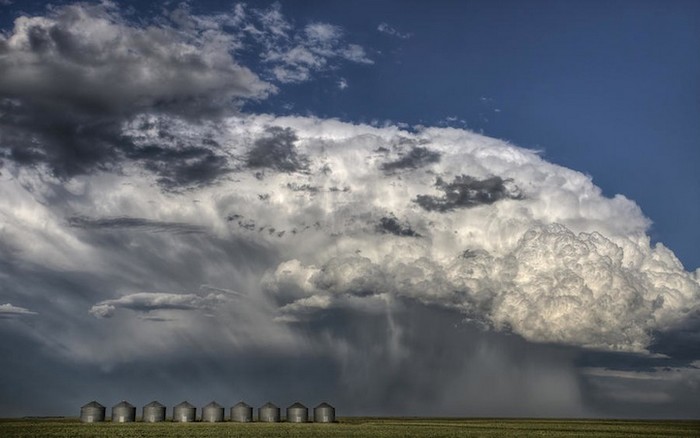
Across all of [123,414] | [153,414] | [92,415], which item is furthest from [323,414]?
[92,415]

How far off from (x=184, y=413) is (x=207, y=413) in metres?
6.20

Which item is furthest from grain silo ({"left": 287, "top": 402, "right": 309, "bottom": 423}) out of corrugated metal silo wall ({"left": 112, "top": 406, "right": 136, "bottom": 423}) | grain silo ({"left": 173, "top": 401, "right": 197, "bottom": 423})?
corrugated metal silo wall ({"left": 112, "top": 406, "right": 136, "bottom": 423})

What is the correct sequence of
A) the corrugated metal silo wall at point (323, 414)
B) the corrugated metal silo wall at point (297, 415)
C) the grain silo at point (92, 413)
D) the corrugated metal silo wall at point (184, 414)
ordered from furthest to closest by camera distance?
1. the corrugated metal silo wall at point (323, 414)
2. the corrugated metal silo wall at point (297, 415)
3. the corrugated metal silo wall at point (184, 414)
4. the grain silo at point (92, 413)

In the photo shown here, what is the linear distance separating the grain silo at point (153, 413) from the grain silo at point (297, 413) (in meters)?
34.8

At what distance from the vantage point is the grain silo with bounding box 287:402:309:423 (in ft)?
627

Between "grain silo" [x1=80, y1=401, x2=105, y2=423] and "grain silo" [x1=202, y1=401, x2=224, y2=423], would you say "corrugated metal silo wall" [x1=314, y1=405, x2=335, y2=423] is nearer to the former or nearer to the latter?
"grain silo" [x1=202, y1=401, x2=224, y2=423]

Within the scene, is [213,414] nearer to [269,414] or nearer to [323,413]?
[269,414]

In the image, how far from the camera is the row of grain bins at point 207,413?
182625 millimetres

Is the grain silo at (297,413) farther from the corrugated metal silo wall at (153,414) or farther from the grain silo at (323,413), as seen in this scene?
the corrugated metal silo wall at (153,414)

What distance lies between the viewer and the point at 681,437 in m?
125

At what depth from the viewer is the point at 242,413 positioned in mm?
194125

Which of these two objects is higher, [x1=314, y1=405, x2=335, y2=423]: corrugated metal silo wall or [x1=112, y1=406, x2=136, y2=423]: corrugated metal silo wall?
[x1=112, y1=406, x2=136, y2=423]: corrugated metal silo wall

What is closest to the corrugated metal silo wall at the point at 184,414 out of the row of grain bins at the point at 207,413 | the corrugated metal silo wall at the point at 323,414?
the row of grain bins at the point at 207,413

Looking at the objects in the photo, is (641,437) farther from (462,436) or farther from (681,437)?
(462,436)
